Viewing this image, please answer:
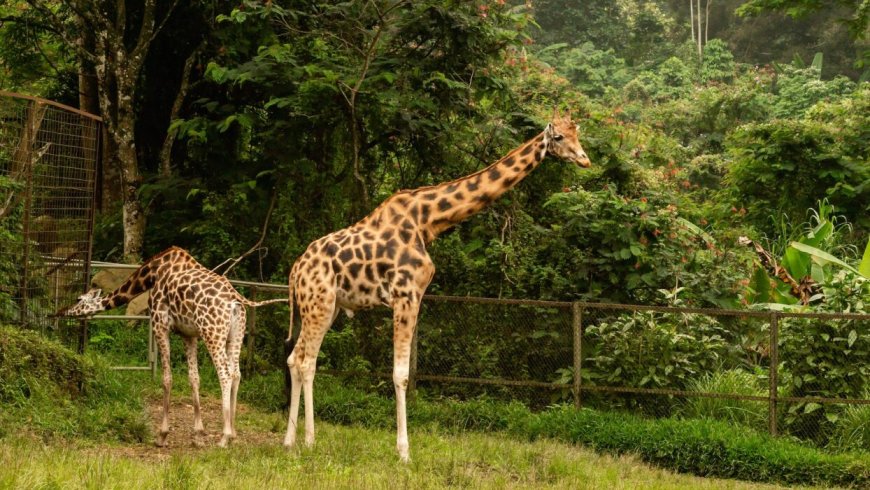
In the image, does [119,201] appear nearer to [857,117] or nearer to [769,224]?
[769,224]

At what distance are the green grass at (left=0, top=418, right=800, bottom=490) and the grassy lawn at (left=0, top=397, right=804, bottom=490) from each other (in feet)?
0.03

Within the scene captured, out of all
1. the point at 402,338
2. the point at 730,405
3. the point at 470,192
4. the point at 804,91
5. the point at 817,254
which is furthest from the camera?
the point at 804,91

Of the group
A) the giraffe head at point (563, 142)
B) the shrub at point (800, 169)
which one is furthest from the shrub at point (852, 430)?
the shrub at point (800, 169)

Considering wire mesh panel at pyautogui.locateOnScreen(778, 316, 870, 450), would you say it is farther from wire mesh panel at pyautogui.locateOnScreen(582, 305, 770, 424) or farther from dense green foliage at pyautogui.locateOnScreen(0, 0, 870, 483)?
wire mesh panel at pyautogui.locateOnScreen(582, 305, 770, 424)

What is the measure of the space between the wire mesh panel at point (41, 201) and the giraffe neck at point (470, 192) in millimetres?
4293

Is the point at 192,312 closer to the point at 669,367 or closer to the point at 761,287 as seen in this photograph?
the point at 669,367

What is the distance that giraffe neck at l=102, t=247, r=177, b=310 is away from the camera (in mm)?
12461

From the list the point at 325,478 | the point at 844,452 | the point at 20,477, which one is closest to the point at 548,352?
the point at 844,452

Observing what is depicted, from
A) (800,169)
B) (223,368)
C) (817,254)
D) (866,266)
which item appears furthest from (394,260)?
(800,169)

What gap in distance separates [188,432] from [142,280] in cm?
178

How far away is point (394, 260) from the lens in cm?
1139

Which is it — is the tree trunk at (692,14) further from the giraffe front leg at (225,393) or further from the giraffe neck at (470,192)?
the giraffe front leg at (225,393)

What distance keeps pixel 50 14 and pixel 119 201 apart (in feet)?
11.3

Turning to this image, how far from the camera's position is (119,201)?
65.6ft
